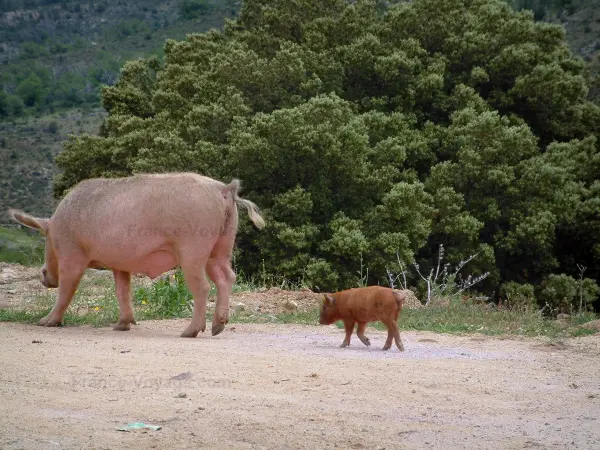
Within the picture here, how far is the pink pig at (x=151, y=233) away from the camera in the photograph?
9289mm

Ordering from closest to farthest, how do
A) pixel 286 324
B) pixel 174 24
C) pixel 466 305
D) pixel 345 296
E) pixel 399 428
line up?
pixel 399 428
pixel 345 296
pixel 286 324
pixel 466 305
pixel 174 24

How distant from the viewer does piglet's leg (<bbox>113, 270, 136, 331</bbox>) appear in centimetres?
982

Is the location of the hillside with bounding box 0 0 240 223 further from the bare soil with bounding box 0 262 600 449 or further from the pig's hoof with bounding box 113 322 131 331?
the bare soil with bounding box 0 262 600 449

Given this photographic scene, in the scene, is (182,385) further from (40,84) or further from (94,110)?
(40,84)

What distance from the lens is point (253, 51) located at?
88.1 ft

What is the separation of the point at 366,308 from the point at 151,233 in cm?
246

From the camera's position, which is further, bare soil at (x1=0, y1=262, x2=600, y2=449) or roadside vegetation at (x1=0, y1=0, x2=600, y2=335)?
roadside vegetation at (x1=0, y1=0, x2=600, y2=335)

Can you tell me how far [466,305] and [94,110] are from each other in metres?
46.3

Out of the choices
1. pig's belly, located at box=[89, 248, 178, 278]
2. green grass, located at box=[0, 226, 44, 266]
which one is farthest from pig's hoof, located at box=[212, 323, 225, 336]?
green grass, located at box=[0, 226, 44, 266]

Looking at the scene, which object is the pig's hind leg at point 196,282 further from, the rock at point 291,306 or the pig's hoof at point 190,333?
the rock at point 291,306

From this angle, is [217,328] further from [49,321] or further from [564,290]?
[564,290]

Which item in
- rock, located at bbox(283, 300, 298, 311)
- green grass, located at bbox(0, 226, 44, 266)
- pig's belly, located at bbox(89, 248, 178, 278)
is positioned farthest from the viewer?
green grass, located at bbox(0, 226, 44, 266)

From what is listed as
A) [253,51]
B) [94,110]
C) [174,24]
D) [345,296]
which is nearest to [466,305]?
[345,296]

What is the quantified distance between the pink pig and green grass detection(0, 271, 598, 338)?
2.82 feet
